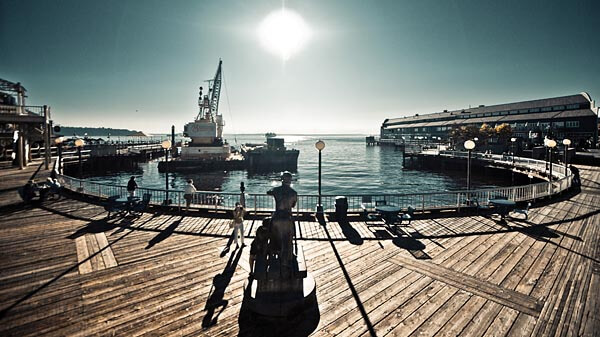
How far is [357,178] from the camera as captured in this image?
47.2m

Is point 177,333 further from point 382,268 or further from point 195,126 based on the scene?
point 195,126

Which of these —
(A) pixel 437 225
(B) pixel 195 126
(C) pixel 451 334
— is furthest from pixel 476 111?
(C) pixel 451 334

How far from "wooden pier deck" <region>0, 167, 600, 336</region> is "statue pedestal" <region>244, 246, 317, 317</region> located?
13.6 inches

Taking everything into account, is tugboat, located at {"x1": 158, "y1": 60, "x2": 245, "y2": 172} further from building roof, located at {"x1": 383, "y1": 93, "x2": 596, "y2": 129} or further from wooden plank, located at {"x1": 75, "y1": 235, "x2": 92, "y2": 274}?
building roof, located at {"x1": 383, "y1": 93, "x2": 596, "y2": 129}

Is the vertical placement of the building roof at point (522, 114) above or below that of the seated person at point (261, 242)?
above

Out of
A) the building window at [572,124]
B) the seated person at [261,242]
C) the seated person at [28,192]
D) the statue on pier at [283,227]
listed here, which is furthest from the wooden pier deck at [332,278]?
the building window at [572,124]

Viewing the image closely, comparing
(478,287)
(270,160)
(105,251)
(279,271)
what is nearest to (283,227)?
(279,271)

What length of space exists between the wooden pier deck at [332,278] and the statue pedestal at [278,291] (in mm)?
345

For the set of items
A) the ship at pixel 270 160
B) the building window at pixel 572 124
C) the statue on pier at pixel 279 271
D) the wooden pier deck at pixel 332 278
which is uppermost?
the building window at pixel 572 124

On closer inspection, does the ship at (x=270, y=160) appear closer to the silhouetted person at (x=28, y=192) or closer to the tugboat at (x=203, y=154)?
the tugboat at (x=203, y=154)

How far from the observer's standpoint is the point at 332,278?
23.5 feet

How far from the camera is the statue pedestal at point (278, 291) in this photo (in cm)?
554

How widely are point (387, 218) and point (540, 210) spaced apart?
9.44 metres

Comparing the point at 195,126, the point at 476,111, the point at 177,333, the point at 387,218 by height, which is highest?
the point at 476,111
